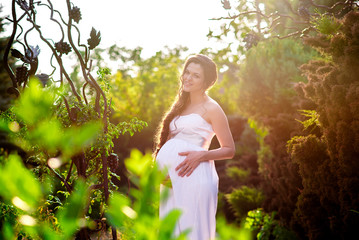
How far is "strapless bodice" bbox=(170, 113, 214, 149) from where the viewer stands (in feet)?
11.8

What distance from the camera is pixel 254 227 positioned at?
260 inches

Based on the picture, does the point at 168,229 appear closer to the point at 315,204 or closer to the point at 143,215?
the point at 143,215

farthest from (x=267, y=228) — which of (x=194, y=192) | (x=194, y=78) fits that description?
(x=194, y=78)

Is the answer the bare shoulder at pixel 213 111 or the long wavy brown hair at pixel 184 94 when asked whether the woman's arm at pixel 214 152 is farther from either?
the long wavy brown hair at pixel 184 94

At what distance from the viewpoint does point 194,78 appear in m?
3.75

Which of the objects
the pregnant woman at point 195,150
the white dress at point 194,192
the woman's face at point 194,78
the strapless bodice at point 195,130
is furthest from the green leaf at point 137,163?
the woman's face at point 194,78

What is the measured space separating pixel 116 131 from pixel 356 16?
2.54m

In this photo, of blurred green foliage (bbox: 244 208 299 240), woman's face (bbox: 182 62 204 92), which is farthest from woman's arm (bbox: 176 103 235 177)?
blurred green foliage (bbox: 244 208 299 240)

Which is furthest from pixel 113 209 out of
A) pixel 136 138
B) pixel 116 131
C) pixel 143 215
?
pixel 136 138

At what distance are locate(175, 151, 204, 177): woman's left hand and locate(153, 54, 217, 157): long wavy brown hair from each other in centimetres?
58

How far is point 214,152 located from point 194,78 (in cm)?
85

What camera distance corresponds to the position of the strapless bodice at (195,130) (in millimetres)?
3582

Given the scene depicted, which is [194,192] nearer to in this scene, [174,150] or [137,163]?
[174,150]

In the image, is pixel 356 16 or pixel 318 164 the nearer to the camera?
pixel 356 16
